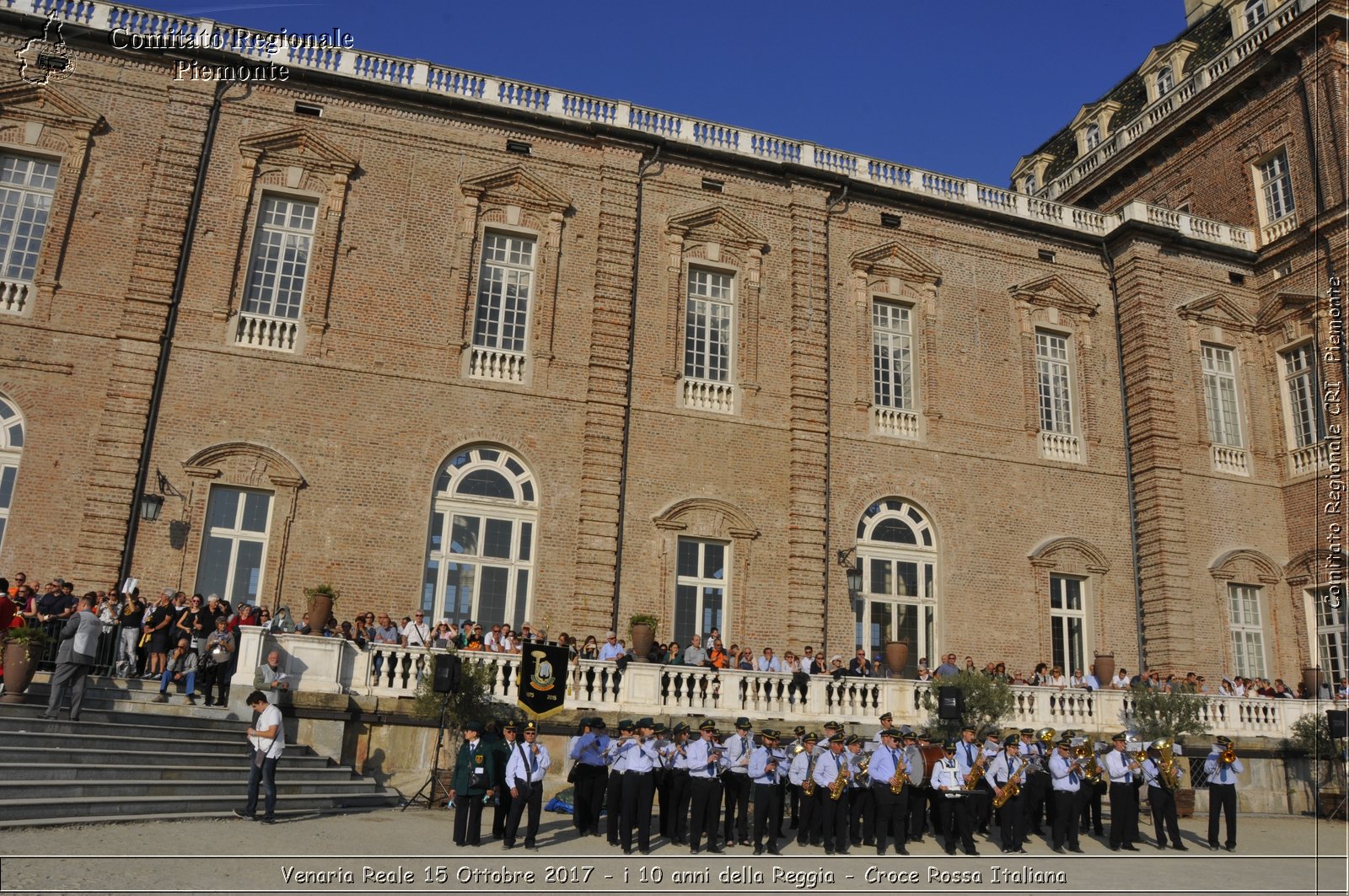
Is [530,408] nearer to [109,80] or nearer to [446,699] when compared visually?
[446,699]

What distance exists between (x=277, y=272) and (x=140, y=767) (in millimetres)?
10917

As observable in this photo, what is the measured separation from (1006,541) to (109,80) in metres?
20.9

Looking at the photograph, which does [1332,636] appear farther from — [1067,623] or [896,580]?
[896,580]

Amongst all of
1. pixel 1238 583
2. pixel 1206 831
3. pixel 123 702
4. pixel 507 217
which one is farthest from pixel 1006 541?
pixel 123 702

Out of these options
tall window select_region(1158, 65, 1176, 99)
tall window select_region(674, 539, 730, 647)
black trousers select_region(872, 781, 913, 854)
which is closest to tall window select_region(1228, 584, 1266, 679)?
tall window select_region(674, 539, 730, 647)

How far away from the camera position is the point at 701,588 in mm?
20703

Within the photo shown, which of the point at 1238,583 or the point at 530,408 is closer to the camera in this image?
the point at 530,408

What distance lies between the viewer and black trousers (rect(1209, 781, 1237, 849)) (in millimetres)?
14703

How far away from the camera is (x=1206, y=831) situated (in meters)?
16.3

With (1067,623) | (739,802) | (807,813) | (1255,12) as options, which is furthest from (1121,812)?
(1255,12)

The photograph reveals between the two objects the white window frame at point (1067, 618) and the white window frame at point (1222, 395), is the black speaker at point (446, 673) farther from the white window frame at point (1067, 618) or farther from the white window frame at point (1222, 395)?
the white window frame at point (1222, 395)

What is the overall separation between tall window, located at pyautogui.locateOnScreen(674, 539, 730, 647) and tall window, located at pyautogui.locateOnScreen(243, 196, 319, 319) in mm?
9062

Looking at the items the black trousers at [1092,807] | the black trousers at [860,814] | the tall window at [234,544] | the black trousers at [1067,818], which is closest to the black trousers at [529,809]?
the black trousers at [860,814]

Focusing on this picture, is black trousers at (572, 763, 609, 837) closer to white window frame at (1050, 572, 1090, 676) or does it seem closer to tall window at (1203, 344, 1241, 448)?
white window frame at (1050, 572, 1090, 676)
